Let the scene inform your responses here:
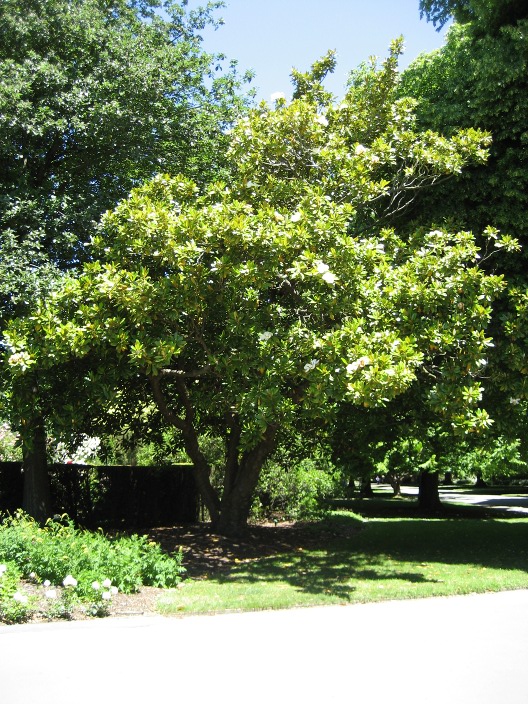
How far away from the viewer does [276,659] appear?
16.6ft

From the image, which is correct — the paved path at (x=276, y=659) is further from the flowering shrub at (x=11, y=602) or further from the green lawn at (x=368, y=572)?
the green lawn at (x=368, y=572)

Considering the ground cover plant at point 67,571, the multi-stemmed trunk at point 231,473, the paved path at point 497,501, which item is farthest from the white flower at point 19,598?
the paved path at point 497,501

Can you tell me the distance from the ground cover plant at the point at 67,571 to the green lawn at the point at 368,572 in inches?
20.4

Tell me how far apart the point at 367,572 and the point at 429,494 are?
1478 centimetres

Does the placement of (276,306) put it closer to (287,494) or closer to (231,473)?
(231,473)

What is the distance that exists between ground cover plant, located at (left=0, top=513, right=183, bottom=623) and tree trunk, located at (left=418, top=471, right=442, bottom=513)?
1625cm

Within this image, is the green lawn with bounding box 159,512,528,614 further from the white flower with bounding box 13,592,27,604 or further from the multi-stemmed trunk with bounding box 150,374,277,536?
the multi-stemmed trunk with bounding box 150,374,277,536

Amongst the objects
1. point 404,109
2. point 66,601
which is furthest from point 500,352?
point 66,601

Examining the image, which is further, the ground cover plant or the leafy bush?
the leafy bush

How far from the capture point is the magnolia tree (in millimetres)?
8414

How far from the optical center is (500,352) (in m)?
10.2

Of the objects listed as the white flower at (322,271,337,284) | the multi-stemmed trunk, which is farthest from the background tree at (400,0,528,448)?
the multi-stemmed trunk

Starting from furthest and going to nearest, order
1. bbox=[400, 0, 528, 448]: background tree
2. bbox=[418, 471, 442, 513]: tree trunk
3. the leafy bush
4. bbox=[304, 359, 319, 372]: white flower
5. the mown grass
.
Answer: bbox=[418, 471, 442, 513]: tree trunk
the leafy bush
bbox=[400, 0, 528, 448]: background tree
bbox=[304, 359, 319, 372]: white flower
the mown grass

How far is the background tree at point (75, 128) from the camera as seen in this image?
11.0 m
